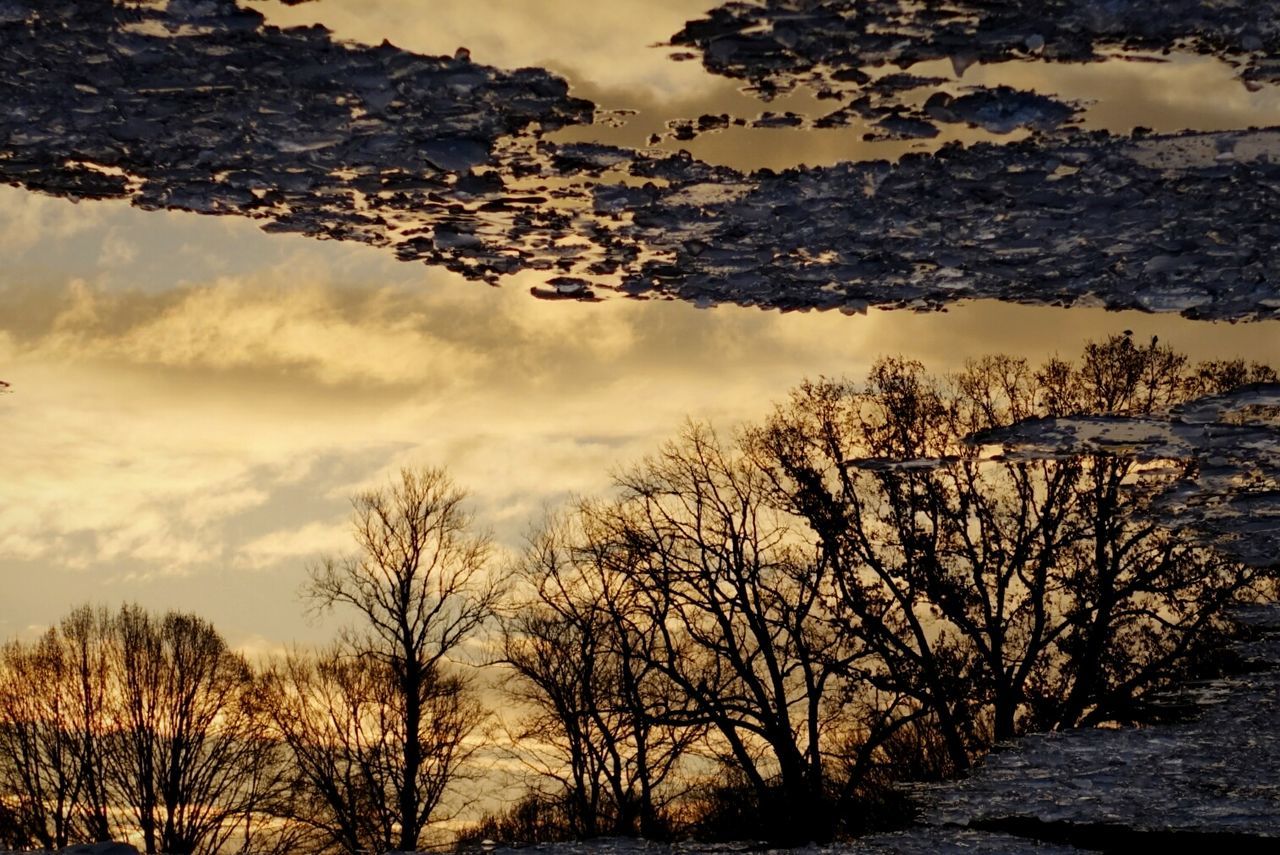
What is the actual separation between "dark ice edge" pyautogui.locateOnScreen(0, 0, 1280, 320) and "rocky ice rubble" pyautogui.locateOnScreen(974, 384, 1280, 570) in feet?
11.7

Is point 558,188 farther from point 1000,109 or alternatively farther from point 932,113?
point 1000,109

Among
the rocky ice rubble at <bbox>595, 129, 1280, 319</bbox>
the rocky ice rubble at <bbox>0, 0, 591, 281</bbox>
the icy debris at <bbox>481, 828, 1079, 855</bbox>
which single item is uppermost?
the rocky ice rubble at <bbox>0, 0, 591, 281</bbox>

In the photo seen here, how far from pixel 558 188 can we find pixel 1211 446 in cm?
750

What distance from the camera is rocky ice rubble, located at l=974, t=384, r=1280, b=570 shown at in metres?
10.5

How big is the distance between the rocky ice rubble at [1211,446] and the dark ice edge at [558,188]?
3.56m

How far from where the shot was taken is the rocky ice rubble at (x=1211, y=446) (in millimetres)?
10477

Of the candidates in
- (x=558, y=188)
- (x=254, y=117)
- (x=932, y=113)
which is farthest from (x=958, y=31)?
(x=254, y=117)

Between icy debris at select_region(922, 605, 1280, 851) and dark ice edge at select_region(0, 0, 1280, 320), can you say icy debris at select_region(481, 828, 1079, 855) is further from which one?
dark ice edge at select_region(0, 0, 1280, 320)

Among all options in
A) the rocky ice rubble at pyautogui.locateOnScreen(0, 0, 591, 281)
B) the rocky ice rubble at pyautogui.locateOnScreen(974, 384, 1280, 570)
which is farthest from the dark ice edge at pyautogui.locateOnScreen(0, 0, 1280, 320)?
the rocky ice rubble at pyautogui.locateOnScreen(974, 384, 1280, 570)

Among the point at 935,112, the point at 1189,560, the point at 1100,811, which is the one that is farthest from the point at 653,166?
the point at 1189,560

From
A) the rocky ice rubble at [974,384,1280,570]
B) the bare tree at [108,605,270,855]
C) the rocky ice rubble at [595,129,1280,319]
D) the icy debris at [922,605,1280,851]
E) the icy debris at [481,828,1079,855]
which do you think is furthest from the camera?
the bare tree at [108,605,270,855]

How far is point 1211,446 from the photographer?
35.5 ft

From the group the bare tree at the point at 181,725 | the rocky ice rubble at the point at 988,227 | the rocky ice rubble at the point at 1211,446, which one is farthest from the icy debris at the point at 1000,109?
the bare tree at the point at 181,725

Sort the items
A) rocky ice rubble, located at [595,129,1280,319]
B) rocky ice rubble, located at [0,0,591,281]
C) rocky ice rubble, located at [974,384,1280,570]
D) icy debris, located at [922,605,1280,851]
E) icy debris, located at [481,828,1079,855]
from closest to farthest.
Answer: rocky ice rubble, located at [0,0,591,281] → icy debris, located at [481,828,1079,855] → icy debris, located at [922,605,1280,851] → rocky ice rubble, located at [595,129,1280,319] → rocky ice rubble, located at [974,384,1280,570]
